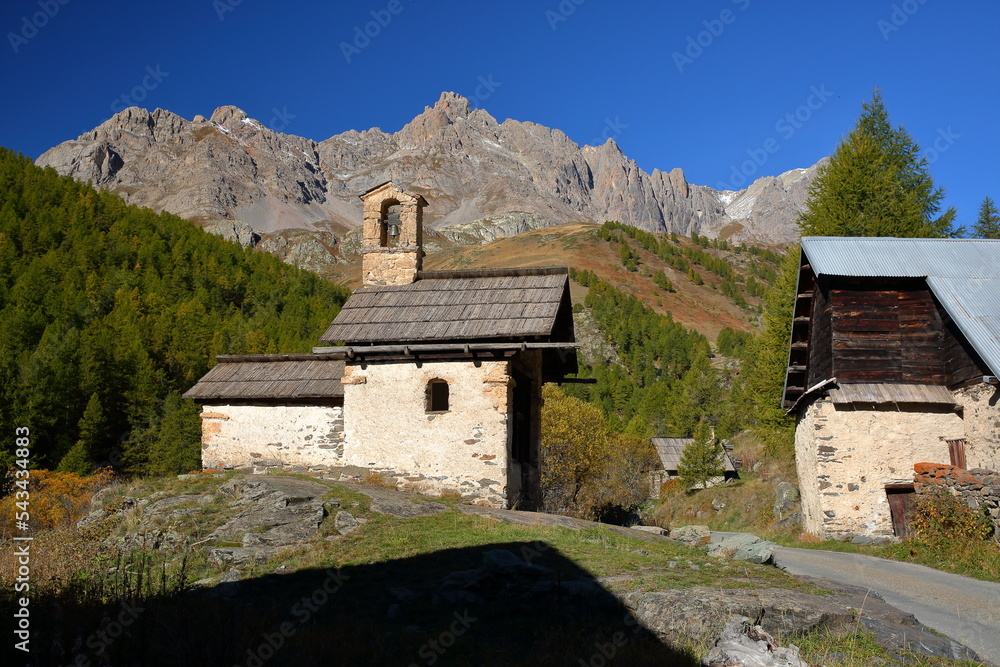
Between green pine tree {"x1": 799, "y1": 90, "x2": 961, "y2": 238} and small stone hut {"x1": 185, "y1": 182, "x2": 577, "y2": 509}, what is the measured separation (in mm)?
11612

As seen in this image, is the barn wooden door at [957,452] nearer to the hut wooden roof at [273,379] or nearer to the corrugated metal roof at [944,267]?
the corrugated metal roof at [944,267]

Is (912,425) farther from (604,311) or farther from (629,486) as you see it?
(604,311)

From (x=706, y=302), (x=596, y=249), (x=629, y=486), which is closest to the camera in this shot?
(x=629, y=486)

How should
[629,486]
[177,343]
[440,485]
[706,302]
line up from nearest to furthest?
1. [440,485]
2. [629,486]
3. [177,343]
4. [706,302]

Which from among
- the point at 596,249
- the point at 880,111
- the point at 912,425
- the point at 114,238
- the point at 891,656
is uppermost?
the point at 596,249

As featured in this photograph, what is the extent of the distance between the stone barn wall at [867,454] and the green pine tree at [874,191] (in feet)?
30.9

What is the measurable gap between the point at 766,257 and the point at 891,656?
151 meters

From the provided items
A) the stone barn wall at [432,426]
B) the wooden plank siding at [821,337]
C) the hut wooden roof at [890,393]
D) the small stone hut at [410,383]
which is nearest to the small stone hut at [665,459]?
the wooden plank siding at [821,337]

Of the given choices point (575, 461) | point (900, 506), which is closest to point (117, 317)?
point (575, 461)

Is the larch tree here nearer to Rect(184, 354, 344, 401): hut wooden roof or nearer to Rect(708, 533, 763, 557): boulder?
Rect(708, 533, 763, 557): boulder

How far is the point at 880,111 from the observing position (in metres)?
26.4

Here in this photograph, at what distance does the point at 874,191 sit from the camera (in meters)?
24.4

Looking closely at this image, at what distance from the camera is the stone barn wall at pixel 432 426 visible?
16.2 meters

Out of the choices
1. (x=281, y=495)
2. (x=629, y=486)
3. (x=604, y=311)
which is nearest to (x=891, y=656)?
(x=281, y=495)
